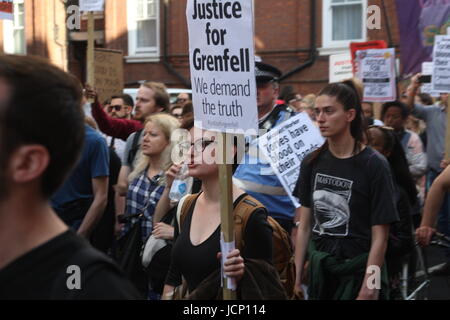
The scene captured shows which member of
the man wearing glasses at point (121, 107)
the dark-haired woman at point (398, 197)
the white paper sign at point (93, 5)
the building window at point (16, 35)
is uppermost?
the building window at point (16, 35)

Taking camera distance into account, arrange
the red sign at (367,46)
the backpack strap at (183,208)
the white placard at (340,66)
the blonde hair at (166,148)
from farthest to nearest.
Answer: the white placard at (340,66)
the red sign at (367,46)
the blonde hair at (166,148)
the backpack strap at (183,208)

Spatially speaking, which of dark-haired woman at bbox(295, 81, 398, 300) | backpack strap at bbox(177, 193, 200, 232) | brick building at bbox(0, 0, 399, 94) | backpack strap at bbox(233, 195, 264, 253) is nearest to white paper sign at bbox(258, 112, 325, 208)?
dark-haired woman at bbox(295, 81, 398, 300)

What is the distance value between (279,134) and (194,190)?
78cm

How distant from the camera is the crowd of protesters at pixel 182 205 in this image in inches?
68.5

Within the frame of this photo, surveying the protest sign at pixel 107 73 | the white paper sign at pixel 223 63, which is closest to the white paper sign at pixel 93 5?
the protest sign at pixel 107 73

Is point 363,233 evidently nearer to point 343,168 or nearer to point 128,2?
point 343,168

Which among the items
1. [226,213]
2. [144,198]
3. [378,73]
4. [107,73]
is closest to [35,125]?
[226,213]

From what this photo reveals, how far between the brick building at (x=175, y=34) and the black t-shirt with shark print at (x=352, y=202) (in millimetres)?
11561

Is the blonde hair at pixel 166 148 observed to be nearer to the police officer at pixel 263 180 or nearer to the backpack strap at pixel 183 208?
the police officer at pixel 263 180

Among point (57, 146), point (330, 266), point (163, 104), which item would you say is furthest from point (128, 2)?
point (57, 146)

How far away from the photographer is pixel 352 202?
4207 millimetres

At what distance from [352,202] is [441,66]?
3286 mm

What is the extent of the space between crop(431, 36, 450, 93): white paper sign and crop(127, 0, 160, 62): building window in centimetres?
1429

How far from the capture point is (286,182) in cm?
500
